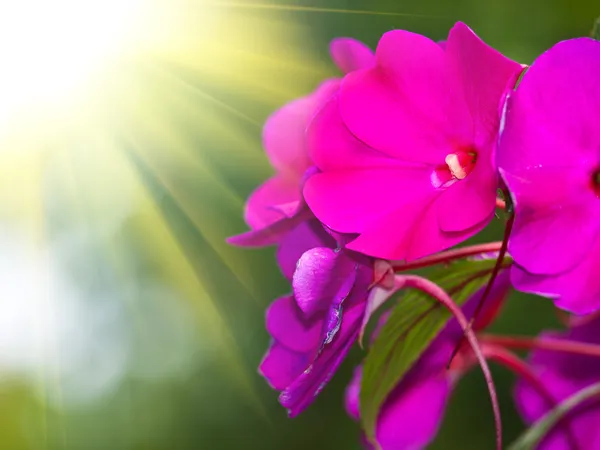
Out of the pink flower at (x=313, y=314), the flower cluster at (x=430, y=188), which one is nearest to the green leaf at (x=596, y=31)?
the flower cluster at (x=430, y=188)

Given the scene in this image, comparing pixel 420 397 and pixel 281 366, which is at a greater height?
pixel 281 366

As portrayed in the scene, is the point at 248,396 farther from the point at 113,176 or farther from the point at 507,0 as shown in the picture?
the point at 507,0

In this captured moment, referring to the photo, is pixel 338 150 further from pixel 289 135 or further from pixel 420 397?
pixel 420 397

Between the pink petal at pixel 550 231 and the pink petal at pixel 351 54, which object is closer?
the pink petal at pixel 550 231

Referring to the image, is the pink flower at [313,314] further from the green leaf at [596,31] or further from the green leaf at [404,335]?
the green leaf at [596,31]

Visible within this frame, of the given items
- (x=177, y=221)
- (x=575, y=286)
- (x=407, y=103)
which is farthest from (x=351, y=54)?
(x=177, y=221)

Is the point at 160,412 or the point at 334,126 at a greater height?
the point at 334,126

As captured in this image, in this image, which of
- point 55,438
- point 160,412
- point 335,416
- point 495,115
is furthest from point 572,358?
point 55,438
